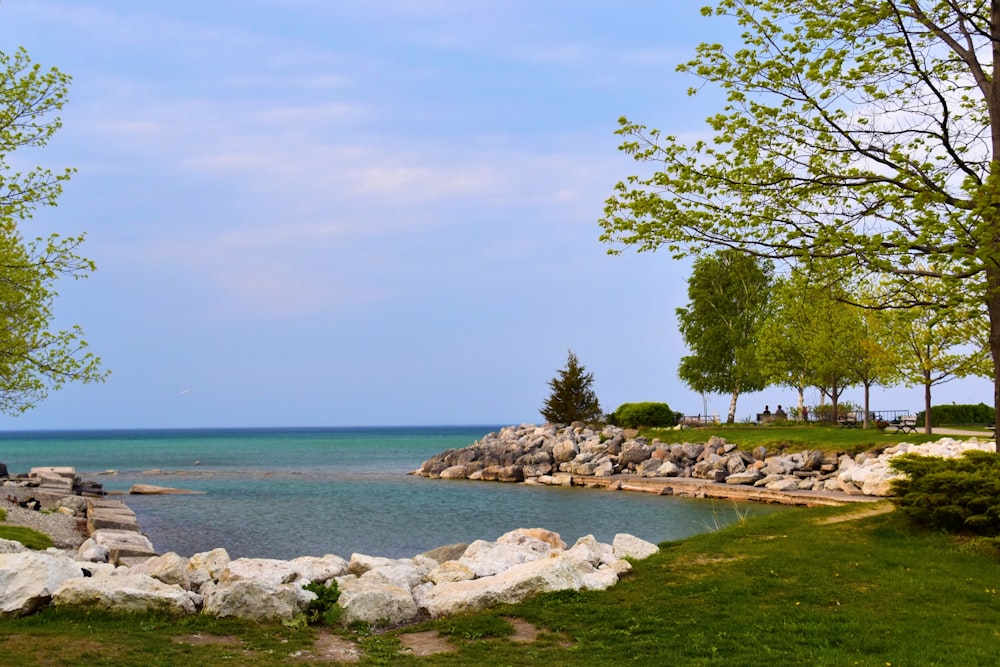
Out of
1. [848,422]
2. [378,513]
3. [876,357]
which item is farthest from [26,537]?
[848,422]

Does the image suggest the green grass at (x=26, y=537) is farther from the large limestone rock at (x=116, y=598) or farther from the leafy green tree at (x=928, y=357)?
the leafy green tree at (x=928, y=357)

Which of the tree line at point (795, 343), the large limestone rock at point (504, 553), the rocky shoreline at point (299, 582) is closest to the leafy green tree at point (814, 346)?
the tree line at point (795, 343)

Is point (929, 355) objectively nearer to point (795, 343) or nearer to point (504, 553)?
point (795, 343)

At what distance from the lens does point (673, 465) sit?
129ft

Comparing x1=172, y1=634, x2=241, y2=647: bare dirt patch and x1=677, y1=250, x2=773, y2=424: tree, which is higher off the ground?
x1=677, y1=250, x2=773, y2=424: tree

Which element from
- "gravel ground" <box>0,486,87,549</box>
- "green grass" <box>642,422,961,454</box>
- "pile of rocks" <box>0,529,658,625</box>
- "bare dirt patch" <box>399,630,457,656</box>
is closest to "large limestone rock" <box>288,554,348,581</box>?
"pile of rocks" <box>0,529,658,625</box>

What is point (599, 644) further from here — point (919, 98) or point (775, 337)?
point (775, 337)

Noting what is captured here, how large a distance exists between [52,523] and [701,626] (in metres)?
19.0

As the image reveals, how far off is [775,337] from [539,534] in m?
36.2

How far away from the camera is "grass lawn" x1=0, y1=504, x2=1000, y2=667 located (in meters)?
8.38

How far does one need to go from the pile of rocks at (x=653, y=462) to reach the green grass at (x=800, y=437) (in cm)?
79

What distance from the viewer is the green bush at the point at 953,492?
1297cm

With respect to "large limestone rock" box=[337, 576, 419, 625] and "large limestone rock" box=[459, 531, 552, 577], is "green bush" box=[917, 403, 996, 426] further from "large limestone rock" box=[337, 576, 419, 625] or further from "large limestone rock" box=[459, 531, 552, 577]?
"large limestone rock" box=[337, 576, 419, 625]

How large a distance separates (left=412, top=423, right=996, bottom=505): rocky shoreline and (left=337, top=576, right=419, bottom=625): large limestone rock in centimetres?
1694
